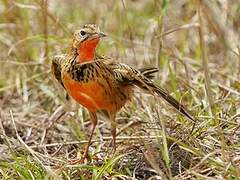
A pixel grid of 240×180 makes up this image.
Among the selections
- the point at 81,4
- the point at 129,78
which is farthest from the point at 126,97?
the point at 81,4

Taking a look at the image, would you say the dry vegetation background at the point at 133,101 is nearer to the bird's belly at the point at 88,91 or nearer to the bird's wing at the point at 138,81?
the bird's wing at the point at 138,81

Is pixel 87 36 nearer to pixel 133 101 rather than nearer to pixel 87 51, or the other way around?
pixel 87 51

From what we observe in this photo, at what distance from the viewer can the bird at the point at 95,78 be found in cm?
409

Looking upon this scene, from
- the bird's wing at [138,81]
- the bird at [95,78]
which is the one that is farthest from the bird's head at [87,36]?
the bird's wing at [138,81]

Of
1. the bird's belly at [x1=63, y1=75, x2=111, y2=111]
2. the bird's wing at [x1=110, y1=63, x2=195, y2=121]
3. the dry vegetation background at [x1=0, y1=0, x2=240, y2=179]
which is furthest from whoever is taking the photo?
the bird's wing at [x1=110, y1=63, x2=195, y2=121]

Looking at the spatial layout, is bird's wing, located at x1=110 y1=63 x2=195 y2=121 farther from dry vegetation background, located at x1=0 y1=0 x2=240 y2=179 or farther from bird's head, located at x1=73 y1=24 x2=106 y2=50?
bird's head, located at x1=73 y1=24 x2=106 y2=50

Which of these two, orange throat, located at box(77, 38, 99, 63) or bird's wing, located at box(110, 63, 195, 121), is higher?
orange throat, located at box(77, 38, 99, 63)

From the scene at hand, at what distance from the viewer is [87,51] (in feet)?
13.7

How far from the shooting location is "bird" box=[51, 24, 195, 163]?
4.09 m

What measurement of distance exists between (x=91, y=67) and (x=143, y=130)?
0.62m

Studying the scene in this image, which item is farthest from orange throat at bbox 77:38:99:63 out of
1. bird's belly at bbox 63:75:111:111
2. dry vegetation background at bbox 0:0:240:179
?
dry vegetation background at bbox 0:0:240:179

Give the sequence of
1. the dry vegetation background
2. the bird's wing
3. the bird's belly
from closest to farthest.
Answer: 1. the dry vegetation background
2. the bird's belly
3. the bird's wing

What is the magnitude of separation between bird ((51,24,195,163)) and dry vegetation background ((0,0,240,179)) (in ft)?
0.62

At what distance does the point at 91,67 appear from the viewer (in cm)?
412
